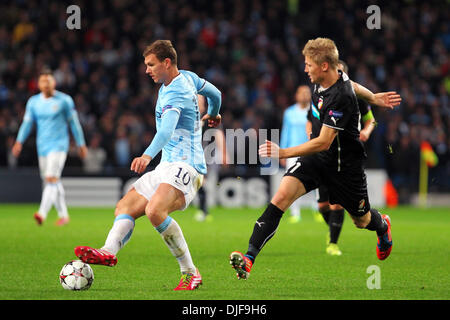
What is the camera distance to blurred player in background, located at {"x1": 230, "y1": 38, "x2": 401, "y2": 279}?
673 centimetres

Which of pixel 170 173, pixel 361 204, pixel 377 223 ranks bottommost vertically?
pixel 377 223

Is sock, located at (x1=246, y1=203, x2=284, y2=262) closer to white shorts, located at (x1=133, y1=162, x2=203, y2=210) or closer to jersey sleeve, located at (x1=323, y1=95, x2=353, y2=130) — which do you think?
white shorts, located at (x1=133, y1=162, x2=203, y2=210)

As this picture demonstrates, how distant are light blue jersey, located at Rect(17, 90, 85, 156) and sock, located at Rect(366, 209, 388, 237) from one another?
6.41m

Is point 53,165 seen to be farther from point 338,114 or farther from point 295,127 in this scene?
point 338,114

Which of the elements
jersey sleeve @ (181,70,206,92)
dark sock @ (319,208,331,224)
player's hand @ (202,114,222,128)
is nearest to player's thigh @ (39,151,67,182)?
dark sock @ (319,208,331,224)

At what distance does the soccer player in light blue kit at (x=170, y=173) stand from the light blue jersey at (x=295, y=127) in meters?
6.49

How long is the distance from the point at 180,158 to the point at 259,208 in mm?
11962

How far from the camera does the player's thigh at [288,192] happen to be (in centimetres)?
701

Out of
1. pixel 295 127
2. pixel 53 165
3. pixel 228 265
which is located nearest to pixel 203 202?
pixel 295 127

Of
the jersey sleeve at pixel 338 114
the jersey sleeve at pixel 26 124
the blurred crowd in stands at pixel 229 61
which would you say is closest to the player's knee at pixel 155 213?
the jersey sleeve at pixel 338 114

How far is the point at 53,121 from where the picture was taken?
12.9m

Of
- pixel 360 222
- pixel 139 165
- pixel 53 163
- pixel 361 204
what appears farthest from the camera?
pixel 53 163

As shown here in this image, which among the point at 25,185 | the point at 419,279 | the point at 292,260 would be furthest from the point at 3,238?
the point at 25,185

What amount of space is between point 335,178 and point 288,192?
0.48 m
